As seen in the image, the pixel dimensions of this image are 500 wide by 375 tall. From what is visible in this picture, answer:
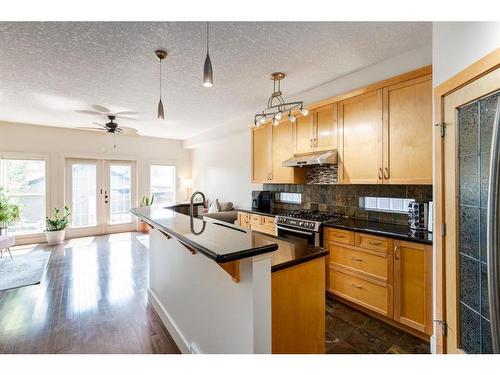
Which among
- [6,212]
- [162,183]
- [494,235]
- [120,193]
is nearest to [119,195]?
[120,193]

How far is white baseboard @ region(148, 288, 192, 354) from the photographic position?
1867 mm

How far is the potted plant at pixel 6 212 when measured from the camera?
4566mm

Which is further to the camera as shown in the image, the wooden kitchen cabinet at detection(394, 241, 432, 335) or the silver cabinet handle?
the wooden kitchen cabinet at detection(394, 241, 432, 335)

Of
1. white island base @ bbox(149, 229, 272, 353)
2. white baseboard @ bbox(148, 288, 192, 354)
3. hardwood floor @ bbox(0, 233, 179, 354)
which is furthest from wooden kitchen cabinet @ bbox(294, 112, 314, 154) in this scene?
hardwood floor @ bbox(0, 233, 179, 354)

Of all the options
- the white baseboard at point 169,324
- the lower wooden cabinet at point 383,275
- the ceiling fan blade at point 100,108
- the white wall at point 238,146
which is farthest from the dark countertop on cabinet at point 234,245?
the ceiling fan blade at point 100,108

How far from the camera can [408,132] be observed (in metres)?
2.32

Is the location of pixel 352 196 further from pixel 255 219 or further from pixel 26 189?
pixel 26 189

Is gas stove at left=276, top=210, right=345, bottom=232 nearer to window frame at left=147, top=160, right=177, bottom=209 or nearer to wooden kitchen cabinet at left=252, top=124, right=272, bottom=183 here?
wooden kitchen cabinet at left=252, top=124, right=272, bottom=183

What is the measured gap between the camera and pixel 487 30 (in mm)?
1202

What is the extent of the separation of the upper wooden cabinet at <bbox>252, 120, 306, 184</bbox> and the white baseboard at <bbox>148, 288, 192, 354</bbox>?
7.63 ft

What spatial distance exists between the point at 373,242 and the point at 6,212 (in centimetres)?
641

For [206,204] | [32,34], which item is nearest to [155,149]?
[206,204]
